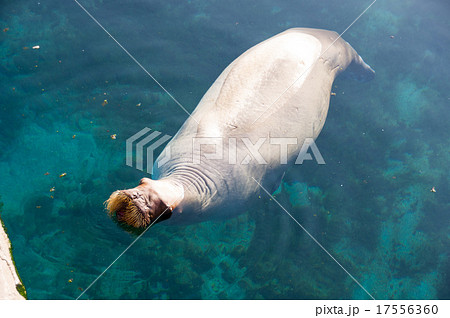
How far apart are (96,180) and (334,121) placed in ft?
13.8

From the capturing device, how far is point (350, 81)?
289 inches

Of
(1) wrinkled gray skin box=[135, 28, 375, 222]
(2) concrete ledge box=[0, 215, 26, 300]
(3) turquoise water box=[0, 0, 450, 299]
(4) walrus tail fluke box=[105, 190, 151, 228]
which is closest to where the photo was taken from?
(4) walrus tail fluke box=[105, 190, 151, 228]

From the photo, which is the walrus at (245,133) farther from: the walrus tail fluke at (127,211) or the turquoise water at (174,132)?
the turquoise water at (174,132)

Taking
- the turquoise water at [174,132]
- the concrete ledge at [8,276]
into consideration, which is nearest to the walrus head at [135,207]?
the concrete ledge at [8,276]

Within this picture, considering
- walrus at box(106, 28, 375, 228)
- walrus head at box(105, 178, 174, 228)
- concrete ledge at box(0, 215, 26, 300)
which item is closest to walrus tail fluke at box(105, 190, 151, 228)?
walrus head at box(105, 178, 174, 228)

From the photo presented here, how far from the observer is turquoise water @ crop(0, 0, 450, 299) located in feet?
16.5

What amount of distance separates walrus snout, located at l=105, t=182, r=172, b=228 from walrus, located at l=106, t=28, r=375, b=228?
16.8 inches

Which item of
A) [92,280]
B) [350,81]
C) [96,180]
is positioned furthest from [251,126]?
[350,81]

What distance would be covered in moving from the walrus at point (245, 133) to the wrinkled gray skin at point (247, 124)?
12mm

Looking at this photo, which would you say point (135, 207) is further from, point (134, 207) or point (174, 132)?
point (174, 132)

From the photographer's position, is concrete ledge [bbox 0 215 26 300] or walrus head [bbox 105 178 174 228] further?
concrete ledge [bbox 0 215 26 300]

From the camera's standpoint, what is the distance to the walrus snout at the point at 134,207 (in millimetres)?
3199

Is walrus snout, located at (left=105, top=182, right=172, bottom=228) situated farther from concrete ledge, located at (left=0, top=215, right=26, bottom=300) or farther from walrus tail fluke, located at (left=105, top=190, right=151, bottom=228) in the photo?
concrete ledge, located at (left=0, top=215, right=26, bottom=300)

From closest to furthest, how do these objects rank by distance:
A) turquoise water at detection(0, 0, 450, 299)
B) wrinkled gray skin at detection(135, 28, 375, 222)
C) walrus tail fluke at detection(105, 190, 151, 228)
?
walrus tail fluke at detection(105, 190, 151, 228) → wrinkled gray skin at detection(135, 28, 375, 222) → turquoise water at detection(0, 0, 450, 299)
